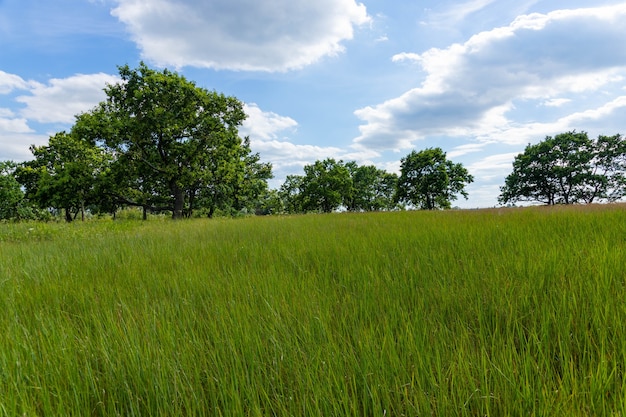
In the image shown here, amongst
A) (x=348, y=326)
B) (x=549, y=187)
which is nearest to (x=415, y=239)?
(x=348, y=326)

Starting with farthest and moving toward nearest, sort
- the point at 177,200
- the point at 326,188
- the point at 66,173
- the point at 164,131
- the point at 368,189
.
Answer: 1. the point at 368,189
2. the point at 326,188
3. the point at 66,173
4. the point at 177,200
5. the point at 164,131

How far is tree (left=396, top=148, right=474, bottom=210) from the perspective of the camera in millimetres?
37000

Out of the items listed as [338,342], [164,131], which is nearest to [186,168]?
[164,131]

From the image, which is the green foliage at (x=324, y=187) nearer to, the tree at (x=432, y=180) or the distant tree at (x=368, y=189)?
the distant tree at (x=368, y=189)

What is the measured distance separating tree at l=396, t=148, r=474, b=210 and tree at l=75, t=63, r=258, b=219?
89.2 ft

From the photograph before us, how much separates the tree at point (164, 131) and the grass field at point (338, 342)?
18.2m

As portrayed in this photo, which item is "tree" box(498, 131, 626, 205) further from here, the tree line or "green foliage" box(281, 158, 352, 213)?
"green foliage" box(281, 158, 352, 213)

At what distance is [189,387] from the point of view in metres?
1.21

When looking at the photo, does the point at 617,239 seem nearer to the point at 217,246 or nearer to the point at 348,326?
the point at 348,326

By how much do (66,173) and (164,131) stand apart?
33.0 ft

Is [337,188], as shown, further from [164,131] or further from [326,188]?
[164,131]

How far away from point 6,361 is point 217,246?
3.13 meters

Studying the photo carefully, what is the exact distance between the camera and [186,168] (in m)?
19.2

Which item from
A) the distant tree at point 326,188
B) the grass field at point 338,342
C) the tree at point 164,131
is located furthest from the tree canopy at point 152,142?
the distant tree at point 326,188
